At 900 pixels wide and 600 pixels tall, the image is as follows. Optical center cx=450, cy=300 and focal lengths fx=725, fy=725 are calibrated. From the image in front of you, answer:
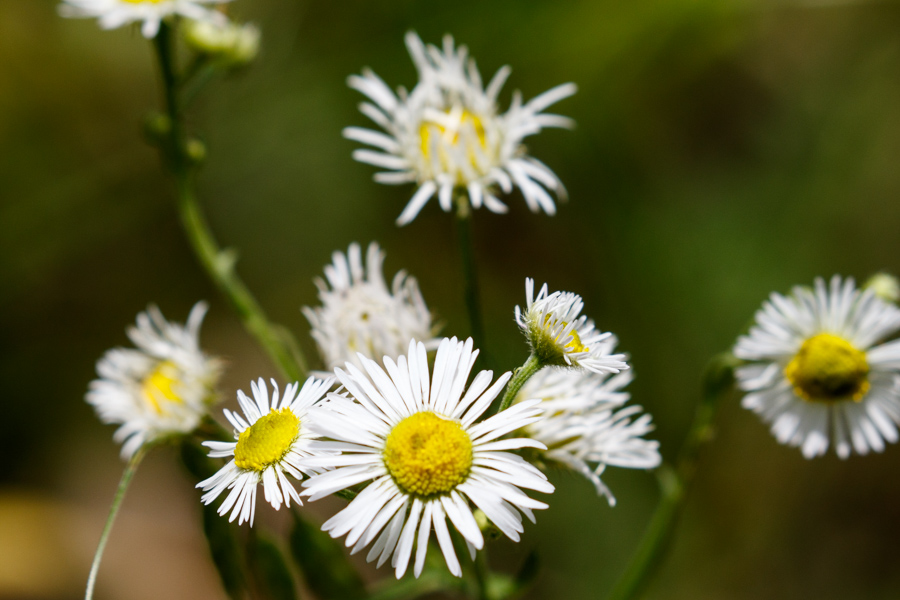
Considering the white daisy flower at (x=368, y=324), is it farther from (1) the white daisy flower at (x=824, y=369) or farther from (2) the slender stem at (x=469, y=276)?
(1) the white daisy flower at (x=824, y=369)

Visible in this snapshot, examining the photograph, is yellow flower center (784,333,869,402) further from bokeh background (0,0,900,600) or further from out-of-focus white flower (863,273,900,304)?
bokeh background (0,0,900,600)

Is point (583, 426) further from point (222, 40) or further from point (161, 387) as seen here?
point (222, 40)

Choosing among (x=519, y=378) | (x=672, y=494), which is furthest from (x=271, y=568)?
(x=672, y=494)

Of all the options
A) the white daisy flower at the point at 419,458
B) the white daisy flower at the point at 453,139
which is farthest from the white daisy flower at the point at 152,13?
the white daisy flower at the point at 419,458

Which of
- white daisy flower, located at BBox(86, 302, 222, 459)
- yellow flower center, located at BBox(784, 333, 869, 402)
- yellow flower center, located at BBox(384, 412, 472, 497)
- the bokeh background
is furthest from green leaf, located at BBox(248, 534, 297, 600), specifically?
the bokeh background

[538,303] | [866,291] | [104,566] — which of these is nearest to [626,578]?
[866,291]
